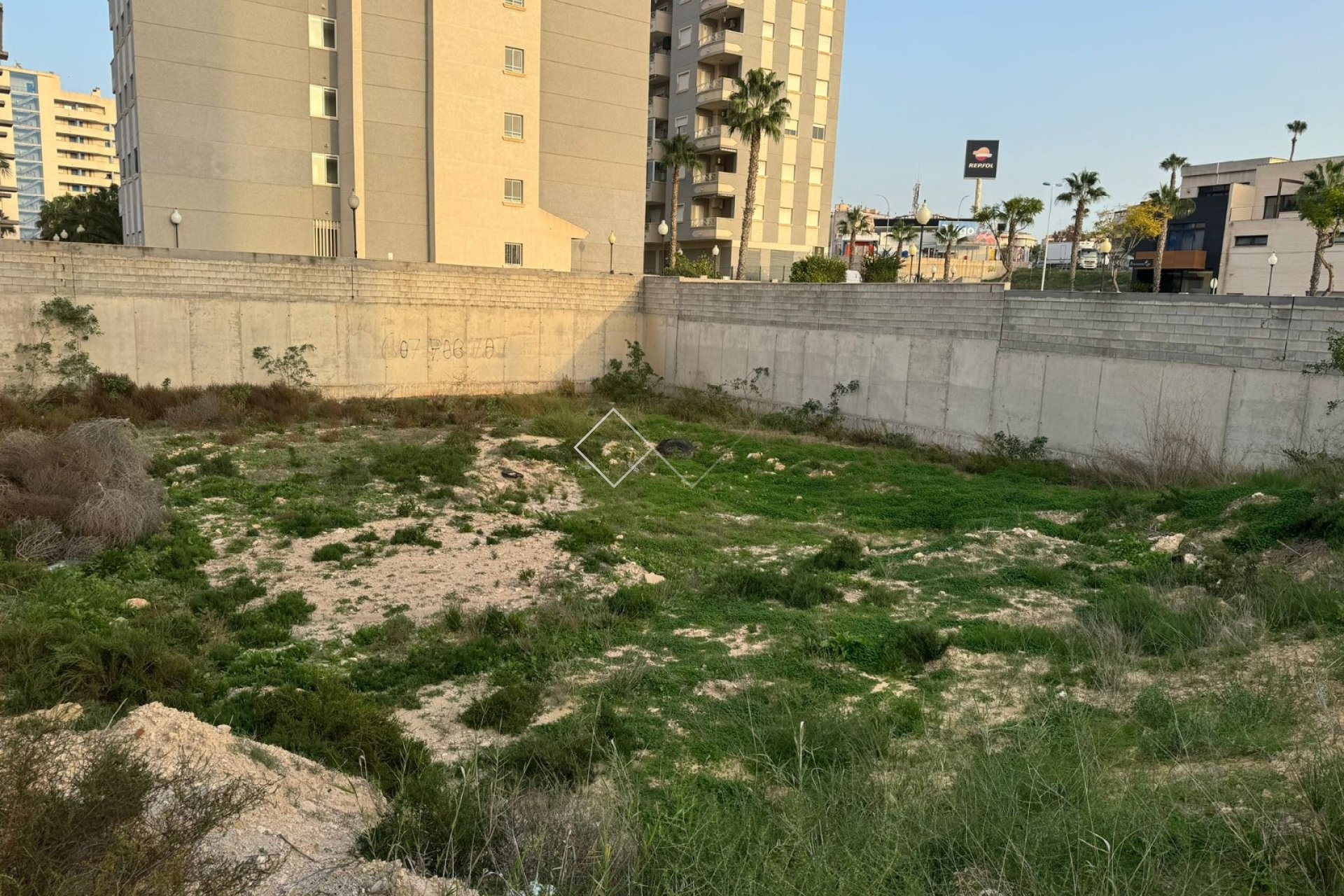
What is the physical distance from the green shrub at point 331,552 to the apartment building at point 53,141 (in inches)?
5267

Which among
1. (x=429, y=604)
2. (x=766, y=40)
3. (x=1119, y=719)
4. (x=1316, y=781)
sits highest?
(x=766, y=40)

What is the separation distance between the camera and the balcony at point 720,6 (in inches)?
1812

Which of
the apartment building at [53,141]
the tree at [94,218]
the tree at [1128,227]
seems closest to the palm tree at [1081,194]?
the tree at [1128,227]

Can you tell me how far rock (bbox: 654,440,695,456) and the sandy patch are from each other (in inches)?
522

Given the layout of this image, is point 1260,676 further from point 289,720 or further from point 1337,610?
point 289,720

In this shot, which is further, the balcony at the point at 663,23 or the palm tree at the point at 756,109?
the balcony at the point at 663,23

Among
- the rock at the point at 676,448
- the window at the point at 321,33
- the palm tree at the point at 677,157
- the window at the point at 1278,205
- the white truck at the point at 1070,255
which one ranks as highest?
the window at the point at 321,33

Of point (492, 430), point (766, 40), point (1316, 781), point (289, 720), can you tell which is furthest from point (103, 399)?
point (766, 40)

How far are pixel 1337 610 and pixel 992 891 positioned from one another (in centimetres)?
599

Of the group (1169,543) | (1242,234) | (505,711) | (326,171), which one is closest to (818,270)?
(326,171)

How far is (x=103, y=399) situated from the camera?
62.5ft

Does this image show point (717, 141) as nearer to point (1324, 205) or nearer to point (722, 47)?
point (722, 47)

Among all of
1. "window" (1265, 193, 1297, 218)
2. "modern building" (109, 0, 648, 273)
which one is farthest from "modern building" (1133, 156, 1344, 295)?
"modern building" (109, 0, 648, 273)

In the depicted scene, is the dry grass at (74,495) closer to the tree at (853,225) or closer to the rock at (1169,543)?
the rock at (1169,543)
